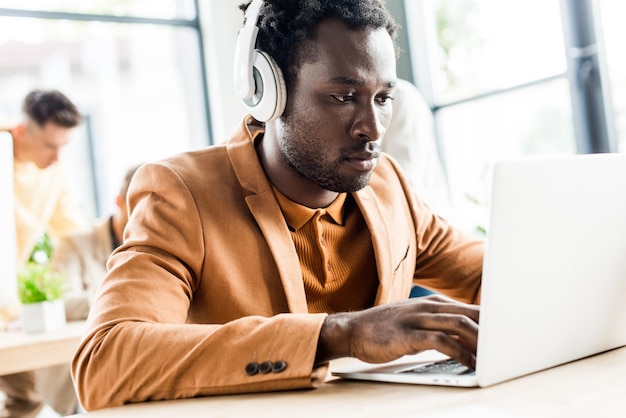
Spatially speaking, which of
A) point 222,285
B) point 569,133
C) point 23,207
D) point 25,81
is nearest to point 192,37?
point 25,81

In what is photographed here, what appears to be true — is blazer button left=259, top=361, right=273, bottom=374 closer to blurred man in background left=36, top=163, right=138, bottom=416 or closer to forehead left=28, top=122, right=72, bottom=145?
blurred man in background left=36, top=163, right=138, bottom=416

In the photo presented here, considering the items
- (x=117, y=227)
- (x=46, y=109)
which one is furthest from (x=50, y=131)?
(x=117, y=227)

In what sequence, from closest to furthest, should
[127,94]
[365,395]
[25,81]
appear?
[365,395] < [25,81] < [127,94]

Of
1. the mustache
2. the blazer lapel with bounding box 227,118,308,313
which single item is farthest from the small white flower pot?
the mustache

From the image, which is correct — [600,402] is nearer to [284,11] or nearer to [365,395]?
[365,395]

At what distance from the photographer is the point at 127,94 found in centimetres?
483

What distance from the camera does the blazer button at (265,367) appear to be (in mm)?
1001

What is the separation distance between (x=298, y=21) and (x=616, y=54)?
6.91ft

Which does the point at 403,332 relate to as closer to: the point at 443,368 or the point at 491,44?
the point at 443,368

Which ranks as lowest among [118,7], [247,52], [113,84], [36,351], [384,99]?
[36,351]

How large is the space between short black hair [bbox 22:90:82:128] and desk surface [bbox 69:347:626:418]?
268 cm

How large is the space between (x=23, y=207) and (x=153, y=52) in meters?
1.70

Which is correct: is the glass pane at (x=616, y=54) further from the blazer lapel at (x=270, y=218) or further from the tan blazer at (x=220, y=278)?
the blazer lapel at (x=270, y=218)

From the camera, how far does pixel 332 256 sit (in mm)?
1492
